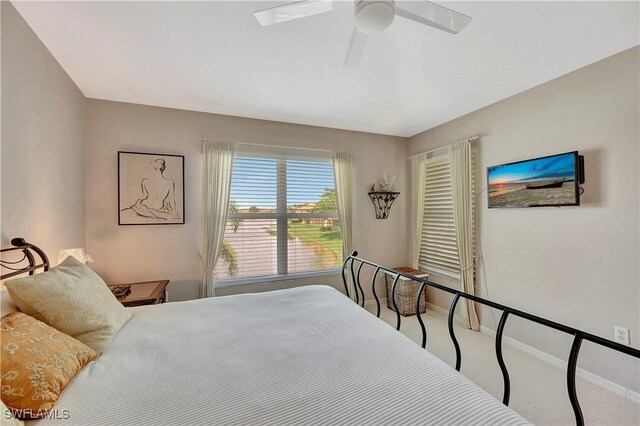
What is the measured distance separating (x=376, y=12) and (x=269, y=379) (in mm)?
1628

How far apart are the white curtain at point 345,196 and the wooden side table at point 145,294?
2081mm

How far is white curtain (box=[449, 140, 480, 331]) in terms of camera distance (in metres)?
3.04

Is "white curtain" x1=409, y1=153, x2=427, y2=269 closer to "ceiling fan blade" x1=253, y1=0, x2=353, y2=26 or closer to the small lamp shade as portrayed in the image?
"ceiling fan blade" x1=253, y1=0, x2=353, y2=26

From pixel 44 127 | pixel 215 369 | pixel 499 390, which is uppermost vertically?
pixel 44 127

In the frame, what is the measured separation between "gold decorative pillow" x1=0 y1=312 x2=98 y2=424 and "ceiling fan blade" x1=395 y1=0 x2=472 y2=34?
198 cm

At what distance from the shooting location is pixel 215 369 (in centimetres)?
109

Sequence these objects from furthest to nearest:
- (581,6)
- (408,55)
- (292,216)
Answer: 1. (292,216)
2. (408,55)
3. (581,6)

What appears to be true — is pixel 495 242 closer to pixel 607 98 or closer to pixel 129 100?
pixel 607 98

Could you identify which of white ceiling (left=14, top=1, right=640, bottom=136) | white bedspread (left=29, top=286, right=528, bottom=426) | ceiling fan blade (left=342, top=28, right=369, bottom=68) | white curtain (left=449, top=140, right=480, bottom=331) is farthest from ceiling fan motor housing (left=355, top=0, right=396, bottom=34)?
white curtain (left=449, top=140, right=480, bottom=331)

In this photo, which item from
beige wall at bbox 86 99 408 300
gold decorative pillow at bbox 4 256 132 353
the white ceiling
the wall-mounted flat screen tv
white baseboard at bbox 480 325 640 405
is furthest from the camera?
beige wall at bbox 86 99 408 300

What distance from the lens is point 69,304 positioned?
1219 millimetres

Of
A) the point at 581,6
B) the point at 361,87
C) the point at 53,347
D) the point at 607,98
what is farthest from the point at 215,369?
the point at 607,98

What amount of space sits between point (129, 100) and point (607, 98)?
409 cm

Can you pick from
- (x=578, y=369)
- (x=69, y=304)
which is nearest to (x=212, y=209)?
(x=69, y=304)
